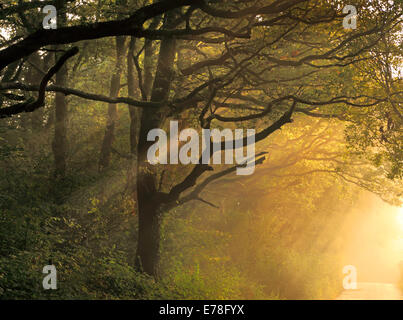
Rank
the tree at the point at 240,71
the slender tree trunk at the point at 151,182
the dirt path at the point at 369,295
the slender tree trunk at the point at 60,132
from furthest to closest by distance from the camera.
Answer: the dirt path at the point at 369,295, the slender tree trunk at the point at 60,132, the slender tree trunk at the point at 151,182, the tree at the point at 240,71

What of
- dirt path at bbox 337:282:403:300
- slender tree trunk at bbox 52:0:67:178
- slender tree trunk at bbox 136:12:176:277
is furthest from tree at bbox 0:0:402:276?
dirt path at bbox 337:282:403:300

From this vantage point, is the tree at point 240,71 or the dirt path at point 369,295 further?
the dirt path at point 369,295

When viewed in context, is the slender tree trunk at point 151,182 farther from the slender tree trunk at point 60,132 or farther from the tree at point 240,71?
the slender tree trunk at point 60,132

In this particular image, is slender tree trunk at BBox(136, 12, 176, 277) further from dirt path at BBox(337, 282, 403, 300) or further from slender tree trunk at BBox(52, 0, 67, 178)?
dirt path at BBox(337, 282, 403, 300)

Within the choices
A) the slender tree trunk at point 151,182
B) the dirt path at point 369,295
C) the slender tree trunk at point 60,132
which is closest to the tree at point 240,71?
the slender tree trunk at point 151,182

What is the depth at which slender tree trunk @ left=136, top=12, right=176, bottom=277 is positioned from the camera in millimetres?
14562

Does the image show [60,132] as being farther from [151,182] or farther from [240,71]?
[240,71]

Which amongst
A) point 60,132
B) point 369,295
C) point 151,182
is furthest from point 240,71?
point 369,295

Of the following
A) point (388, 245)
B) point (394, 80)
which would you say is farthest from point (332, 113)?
point (388, 245)

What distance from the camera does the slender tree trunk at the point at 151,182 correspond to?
573 inches

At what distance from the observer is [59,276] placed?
1039 cm

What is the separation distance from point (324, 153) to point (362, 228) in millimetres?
35527

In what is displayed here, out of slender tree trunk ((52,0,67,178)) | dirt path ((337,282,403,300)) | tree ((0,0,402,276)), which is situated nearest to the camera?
tree ((0,0,402,276))

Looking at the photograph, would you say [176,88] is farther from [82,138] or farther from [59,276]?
[82,138]
